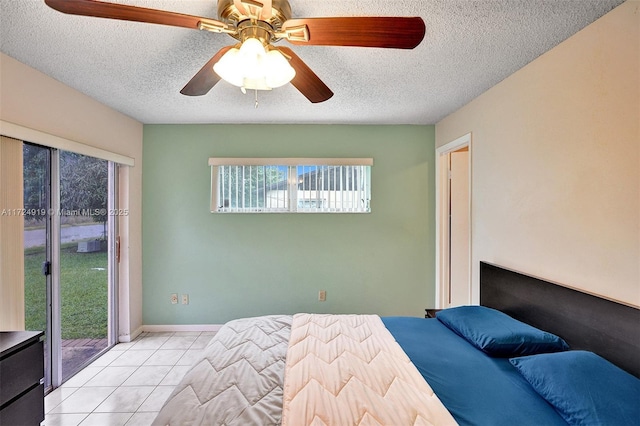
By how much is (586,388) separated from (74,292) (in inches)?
141

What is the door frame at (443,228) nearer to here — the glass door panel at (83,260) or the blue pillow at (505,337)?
the blue pillow at (505,337)

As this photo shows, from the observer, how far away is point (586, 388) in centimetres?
105

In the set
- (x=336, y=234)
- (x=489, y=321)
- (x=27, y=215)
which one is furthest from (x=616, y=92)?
(x=27, y=215)

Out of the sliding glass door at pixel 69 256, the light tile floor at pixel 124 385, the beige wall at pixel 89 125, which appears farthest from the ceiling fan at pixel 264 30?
the light tile floor at pixel 124 385

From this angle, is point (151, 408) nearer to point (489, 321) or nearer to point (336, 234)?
point (336, 234)

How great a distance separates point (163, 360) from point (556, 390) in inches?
117

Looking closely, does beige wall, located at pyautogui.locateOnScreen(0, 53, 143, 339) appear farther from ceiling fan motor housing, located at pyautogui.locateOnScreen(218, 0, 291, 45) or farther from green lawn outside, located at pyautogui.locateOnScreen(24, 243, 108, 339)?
ceiling fan motor housing, located at pyautogui.locateOnScreen(218, 0, 291, 45)

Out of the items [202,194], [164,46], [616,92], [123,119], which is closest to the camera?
[616,92]

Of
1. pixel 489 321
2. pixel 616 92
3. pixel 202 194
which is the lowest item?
pixel 489 321

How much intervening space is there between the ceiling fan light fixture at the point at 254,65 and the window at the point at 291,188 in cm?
188

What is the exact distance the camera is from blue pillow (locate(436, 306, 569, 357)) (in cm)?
146

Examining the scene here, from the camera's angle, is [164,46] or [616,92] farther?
[164,46]

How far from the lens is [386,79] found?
2.04 meters

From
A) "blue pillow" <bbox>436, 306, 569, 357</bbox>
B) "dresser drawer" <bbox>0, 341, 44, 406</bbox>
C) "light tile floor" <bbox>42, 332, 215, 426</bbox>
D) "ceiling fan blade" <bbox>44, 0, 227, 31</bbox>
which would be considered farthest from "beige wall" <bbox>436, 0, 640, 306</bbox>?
"dresser drawer" <bbox>0, 341, 44, 406</bbox>
